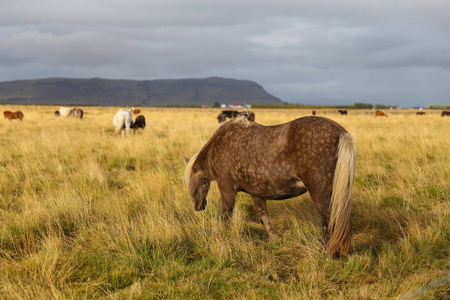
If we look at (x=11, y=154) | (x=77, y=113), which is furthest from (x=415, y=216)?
(x=77, y=113)

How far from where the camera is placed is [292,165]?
3.45 metres

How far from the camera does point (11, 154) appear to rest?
961 centimetres

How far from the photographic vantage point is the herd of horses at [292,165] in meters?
3.24

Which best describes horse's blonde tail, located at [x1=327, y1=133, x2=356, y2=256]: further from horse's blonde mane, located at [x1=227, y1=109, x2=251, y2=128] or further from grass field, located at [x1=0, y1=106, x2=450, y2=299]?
horse's blonde mane, located at [x1=227, y1=109, x2=251, y2=128]

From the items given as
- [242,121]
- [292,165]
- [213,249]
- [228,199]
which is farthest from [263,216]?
[242,121]

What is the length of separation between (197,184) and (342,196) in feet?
7.06

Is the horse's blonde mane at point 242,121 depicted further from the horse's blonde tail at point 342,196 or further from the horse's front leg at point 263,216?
the horse's blonde tail at point 342,196

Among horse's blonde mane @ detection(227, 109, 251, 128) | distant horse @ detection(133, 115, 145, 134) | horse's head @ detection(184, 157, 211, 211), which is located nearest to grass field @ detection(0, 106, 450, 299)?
horse's head @ detection(184, 157, 211, 211)

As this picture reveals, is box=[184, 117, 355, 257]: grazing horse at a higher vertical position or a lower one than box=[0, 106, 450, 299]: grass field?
higher

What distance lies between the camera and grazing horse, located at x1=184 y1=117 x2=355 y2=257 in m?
3.24

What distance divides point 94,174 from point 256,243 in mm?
4577

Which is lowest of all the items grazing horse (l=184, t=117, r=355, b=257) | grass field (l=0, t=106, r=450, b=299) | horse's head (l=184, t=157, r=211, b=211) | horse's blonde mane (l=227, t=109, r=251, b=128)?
grass field (l=0, t=106, r=450, b=299)

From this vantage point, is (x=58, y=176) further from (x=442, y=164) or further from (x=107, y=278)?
(x=442, y=164)

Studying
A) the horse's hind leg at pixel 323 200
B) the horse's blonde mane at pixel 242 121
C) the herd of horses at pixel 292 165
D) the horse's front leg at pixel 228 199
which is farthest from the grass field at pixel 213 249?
the horse's blonde mane at pixel 242 121
